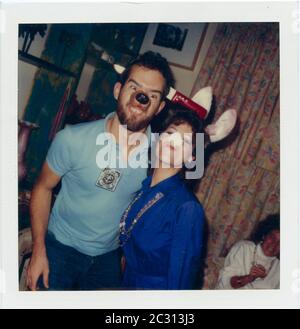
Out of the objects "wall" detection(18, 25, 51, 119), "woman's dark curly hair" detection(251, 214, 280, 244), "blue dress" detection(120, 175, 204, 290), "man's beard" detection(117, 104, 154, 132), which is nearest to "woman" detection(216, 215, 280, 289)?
"woman's dark curly hair" detection(251, 214, 280, 244)

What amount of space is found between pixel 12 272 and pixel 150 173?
661 millimetres

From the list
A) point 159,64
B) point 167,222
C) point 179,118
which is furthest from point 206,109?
point 167,222

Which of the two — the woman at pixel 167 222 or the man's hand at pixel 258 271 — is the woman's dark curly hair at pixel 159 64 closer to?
the woman at pixel 167 222

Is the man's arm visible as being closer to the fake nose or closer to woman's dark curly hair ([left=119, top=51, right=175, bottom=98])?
the fake nose

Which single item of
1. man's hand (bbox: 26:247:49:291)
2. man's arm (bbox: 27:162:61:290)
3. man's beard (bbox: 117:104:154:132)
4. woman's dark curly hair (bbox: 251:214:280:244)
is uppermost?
man's beard (bbox: 117:104:154:132)

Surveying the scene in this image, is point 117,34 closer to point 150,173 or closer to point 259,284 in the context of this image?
point 150,173

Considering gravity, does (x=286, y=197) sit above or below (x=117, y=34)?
below

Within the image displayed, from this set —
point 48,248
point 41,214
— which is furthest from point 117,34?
point 48,248

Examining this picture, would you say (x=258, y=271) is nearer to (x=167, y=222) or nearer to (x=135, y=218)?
(x=167, y=222)

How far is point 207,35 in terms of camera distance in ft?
5.34

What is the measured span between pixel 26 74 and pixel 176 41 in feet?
1.90

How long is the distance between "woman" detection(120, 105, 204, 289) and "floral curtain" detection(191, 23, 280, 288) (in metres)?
0.07

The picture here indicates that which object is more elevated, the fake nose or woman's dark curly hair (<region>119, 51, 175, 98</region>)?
woman's dark curly hair (<region>119, 51, 175, 98</region>)

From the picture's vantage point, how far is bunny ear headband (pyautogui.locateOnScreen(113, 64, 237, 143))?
1.61 metres
